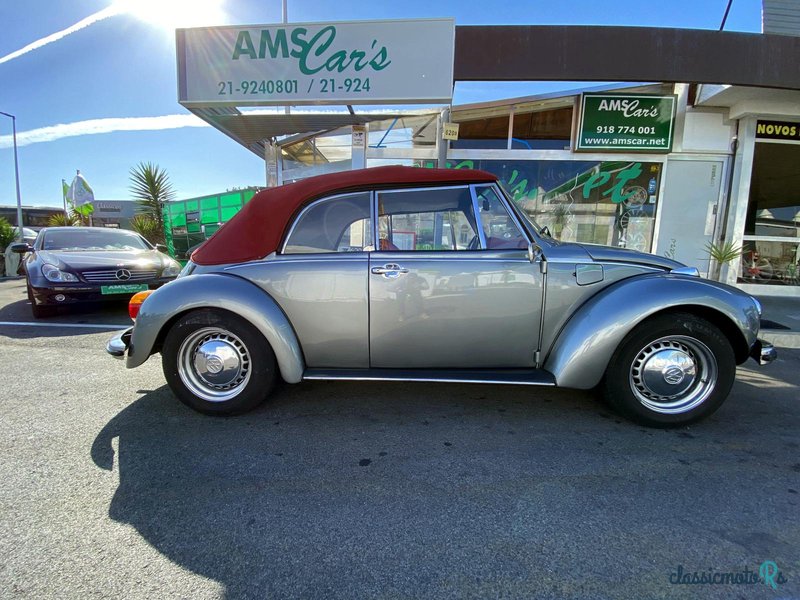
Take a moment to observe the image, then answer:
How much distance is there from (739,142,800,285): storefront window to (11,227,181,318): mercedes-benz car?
11.2 metres

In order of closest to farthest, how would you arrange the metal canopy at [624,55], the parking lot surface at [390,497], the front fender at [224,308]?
the parking lot surface at [390,497]
the front fender at [224,308]
the metal canopy at [624,55]

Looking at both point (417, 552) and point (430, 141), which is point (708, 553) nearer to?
point (417, 552)

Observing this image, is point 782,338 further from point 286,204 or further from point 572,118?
point 286,204

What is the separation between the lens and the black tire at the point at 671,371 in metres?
2.71

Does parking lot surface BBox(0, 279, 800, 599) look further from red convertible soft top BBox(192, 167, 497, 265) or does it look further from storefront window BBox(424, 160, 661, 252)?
storefront window BBox(424, 160, 661, 252)

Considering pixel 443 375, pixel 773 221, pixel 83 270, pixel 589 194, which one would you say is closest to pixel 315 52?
pixel 83 270

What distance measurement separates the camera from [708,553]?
67.1 inches

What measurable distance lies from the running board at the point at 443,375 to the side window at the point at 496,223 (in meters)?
0.92

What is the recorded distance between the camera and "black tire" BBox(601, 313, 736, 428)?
8.90 feet

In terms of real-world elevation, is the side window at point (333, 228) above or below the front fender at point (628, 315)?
above

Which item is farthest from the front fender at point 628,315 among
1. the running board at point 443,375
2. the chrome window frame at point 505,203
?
the chrome window frame at point 505,203

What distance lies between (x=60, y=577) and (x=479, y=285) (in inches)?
102

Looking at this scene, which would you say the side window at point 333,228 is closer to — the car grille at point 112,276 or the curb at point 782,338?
the car grille at point 112,276

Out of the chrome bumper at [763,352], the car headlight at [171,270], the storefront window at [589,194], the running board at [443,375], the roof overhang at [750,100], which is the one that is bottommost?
the running board at [443,375]
